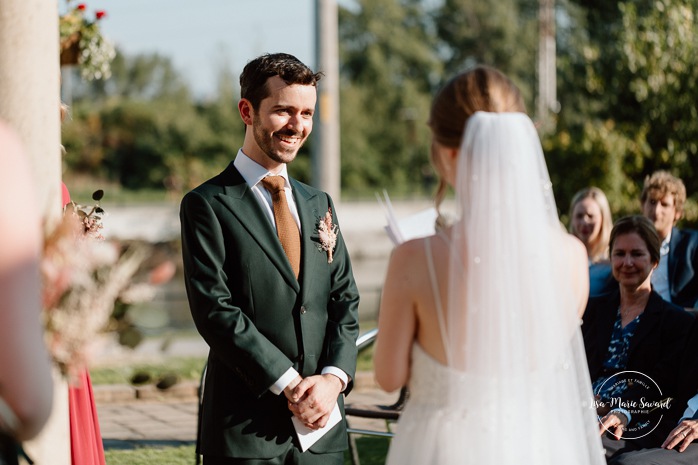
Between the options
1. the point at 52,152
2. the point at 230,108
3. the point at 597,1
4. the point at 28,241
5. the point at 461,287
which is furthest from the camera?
the point at 230,108

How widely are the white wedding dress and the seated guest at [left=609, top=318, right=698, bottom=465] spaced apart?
1.69 m

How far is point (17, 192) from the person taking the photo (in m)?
1.76

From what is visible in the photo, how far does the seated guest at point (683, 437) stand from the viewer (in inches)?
180

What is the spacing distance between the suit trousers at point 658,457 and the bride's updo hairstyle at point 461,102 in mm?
2235

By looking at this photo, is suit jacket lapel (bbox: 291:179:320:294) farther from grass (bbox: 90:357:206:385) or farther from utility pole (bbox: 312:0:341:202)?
utility pole (bbox: 312:0:341:202)

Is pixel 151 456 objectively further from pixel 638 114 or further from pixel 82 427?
pixel 638 114

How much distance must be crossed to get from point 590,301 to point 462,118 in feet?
8.50

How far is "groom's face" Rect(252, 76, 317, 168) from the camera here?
3.65 metres

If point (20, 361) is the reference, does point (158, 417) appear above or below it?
below

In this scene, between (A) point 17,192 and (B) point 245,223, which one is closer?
(A) point 17,192

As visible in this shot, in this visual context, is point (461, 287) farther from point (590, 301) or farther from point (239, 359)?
point (590, 301)

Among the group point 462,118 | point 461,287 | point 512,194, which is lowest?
point 461,287

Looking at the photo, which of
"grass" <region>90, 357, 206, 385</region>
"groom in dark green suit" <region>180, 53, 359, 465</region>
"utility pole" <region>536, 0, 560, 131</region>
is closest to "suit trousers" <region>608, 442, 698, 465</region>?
"groom in dark green suit" <region>180, 53, 359, 465</region>

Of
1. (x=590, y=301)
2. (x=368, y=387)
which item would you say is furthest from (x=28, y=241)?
(x=368, y=387)
